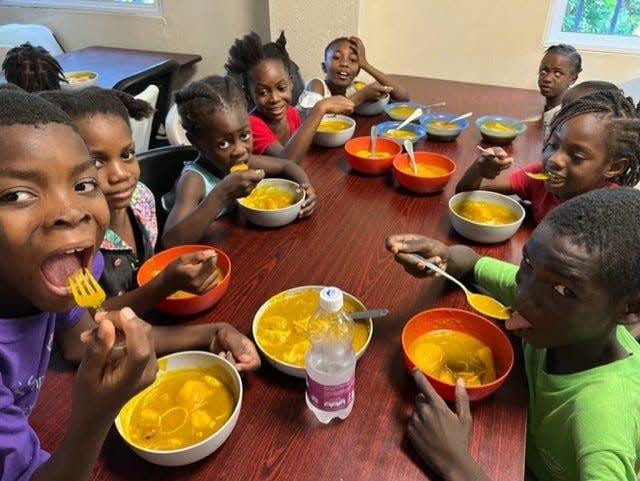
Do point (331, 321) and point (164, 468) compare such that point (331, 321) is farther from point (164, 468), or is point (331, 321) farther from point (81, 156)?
point (81, 156)

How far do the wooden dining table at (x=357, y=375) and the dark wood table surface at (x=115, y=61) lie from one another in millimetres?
2097

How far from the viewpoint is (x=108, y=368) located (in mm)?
609

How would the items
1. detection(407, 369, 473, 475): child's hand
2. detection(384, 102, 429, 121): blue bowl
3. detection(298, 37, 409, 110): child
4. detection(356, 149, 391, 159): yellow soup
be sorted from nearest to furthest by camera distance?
detection(407, 369, 473, 475): child's hand < detection(356, 149, 391, 159): yellow soup < detection(384, 102, 429, 121): blue bowl < detection(298, 37, 409, 110): child

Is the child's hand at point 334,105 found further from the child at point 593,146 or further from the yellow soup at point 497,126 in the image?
the child at point 593,146

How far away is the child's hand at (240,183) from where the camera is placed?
1.29 meters

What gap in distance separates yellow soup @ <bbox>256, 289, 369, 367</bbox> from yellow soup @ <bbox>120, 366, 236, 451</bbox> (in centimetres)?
12

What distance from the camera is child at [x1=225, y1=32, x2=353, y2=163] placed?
6.01ft

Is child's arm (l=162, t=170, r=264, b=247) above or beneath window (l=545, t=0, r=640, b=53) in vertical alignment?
beneath

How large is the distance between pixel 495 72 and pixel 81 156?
3390 millimetres

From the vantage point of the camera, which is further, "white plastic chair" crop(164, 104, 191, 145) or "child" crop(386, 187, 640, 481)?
"white plastic chair" crop(164, 104, 191, 145)

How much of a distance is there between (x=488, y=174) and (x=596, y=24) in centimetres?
265

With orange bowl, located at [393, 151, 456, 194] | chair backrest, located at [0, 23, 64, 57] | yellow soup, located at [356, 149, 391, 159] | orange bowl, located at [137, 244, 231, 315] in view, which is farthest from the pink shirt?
chair backrest, located at [0, 23, 64, 57]

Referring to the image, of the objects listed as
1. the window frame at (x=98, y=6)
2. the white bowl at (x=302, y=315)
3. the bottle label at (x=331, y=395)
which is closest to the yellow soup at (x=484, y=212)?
the white bowl at (x=302, y=315)

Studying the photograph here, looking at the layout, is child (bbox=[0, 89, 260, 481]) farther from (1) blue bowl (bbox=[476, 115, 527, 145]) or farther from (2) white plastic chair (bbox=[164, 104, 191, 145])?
(1) blue bowl (bbox=[476, 115, 527, 145])
